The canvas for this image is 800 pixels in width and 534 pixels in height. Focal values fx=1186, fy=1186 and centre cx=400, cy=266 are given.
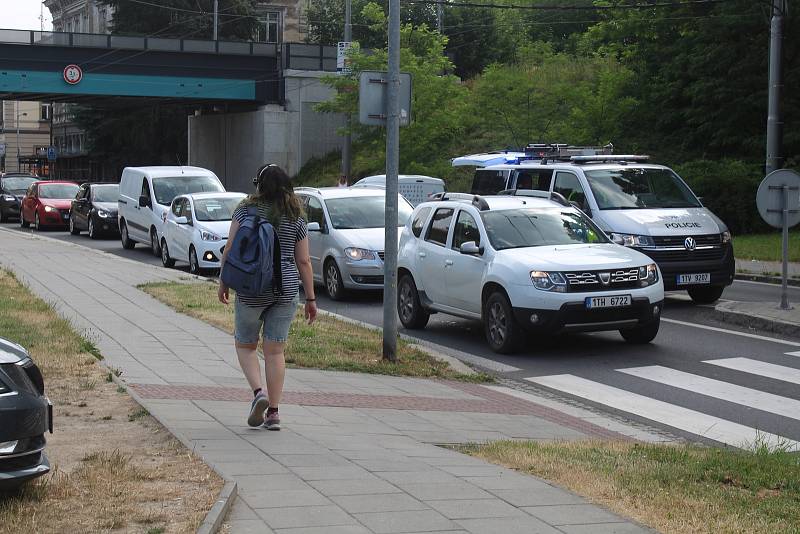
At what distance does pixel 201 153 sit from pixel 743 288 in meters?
48.7

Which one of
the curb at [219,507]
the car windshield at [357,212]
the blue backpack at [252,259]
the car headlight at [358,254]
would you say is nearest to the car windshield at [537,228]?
the car headlight at [358,254]

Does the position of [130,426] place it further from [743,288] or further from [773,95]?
[773,95]

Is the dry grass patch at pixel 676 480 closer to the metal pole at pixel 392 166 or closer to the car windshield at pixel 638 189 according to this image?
the metal pole at pixel 392 166

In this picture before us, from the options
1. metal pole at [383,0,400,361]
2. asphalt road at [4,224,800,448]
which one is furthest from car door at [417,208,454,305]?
metal pole at [383,0,400,361]

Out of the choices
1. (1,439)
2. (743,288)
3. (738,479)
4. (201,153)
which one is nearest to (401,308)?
(743,288)

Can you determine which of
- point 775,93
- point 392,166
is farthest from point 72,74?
point 392,166

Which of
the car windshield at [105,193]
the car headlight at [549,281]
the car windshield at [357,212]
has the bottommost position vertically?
the car windshield at [105,193]

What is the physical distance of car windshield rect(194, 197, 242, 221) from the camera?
23109 mm

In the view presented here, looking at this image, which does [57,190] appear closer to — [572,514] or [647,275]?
[647,275]

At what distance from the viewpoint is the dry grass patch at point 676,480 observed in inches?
227

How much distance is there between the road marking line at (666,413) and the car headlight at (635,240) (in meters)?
5.28

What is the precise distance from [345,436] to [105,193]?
28.4m

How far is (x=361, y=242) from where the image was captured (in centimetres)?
1803

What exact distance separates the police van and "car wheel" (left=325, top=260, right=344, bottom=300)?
3029 millimetres
